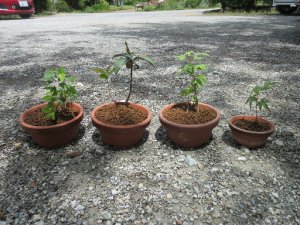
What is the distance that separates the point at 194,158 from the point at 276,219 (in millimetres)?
674

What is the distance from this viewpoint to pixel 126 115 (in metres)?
1.87

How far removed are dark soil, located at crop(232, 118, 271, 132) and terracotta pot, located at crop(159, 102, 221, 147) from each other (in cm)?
24

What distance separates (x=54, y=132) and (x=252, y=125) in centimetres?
165

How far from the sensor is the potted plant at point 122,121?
5.69 ft

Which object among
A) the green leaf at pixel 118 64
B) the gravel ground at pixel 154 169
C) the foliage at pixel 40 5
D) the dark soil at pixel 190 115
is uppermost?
the foliage at pixel 40 5

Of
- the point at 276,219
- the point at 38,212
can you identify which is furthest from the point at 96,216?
the point at 276,219

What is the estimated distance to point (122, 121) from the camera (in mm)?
1825

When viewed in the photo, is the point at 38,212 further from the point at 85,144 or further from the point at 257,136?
the point at 257,136

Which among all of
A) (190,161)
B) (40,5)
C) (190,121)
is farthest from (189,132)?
(40,5)

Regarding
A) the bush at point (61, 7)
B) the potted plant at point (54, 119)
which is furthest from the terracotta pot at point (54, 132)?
the bush at point (61, 7)

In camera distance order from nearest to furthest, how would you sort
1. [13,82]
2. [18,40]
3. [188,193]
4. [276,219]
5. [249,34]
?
[276,219] → [188,193] → [13,82] → [18,40] → [249,34]

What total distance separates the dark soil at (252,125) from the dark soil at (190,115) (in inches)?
8.8

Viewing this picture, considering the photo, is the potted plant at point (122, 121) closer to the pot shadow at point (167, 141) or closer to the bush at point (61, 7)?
the pot shadow at point (167, 141)

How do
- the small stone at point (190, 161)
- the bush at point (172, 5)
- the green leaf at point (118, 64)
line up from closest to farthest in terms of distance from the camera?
the green leaf at point (118, 64)
the small stone at point (190, 161)
the bush at point (172, 5)
